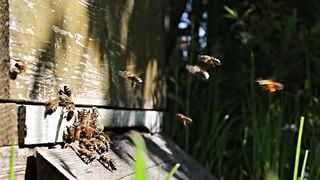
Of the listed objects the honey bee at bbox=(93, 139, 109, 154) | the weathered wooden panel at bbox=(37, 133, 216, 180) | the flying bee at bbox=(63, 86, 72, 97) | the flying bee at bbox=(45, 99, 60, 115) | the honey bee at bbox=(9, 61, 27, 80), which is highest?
the honey bee at bbox=(9, 61, 27, 80)

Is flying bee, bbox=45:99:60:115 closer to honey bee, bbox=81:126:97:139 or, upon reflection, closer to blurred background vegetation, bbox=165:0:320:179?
honey bee, bbox=81:126:97:139

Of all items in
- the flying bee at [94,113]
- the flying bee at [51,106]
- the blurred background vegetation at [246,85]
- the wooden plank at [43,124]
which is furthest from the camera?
the blurred background vegetation at [246,85]

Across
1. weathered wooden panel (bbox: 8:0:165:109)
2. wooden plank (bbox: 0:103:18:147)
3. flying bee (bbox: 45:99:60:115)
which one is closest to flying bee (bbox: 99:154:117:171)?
weathered wooden panel (bbox: 8:0:165:109)

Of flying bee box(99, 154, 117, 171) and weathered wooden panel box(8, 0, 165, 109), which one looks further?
flying bee box(99, 154, 117, 171)

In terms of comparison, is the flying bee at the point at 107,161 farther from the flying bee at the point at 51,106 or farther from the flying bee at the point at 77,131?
the flying bee at the point at 51,106

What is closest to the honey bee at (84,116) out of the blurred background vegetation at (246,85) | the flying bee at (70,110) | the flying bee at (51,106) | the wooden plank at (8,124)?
the flying bee at (70,110)

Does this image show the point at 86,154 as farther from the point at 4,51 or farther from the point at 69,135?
the point at 4,51

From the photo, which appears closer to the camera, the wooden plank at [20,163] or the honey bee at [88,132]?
→ the wooden plank at [20,163]

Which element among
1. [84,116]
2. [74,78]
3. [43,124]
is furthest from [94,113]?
[43,124]
